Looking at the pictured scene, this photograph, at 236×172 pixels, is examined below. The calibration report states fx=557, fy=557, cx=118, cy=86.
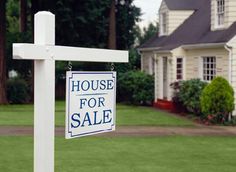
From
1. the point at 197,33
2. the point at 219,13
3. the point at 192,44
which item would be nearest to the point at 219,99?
the point at 192,44

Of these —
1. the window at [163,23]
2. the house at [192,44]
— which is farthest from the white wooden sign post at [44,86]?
the window at [163,23]

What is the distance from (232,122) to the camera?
1958 centimetres

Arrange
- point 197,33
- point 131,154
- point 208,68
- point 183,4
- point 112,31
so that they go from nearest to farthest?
point 131,154 < point 208,68 < point 197,33 < point 183,4 < point 112,31

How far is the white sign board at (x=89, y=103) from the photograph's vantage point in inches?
188

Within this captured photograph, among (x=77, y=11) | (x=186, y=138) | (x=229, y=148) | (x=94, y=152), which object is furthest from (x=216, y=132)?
(x=77, y=11)

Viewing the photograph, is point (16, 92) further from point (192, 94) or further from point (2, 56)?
point (192, 94)

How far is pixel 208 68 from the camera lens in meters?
23.1

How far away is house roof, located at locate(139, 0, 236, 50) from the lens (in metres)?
21.6

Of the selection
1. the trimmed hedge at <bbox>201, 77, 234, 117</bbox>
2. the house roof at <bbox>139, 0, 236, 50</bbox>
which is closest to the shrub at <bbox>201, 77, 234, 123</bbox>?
the trimmed hedge at <bbox>201, 77, 234, 117</bbox>

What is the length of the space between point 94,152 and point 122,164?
65.2 inches

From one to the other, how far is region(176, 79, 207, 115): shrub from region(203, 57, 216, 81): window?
80 centimetres

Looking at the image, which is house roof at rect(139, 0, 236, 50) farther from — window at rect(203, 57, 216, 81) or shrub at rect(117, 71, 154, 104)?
shrub at rect(117, 71, 154, 104)

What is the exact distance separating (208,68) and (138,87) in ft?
19.4

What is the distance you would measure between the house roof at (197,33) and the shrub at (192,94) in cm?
176
